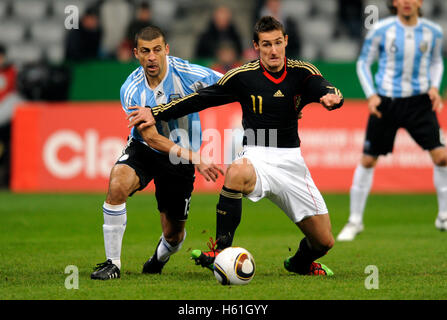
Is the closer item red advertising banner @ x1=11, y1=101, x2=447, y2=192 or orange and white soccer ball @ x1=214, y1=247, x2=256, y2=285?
orange and white soccer ball @ x1=214, y1=247, x2=256, y2=285

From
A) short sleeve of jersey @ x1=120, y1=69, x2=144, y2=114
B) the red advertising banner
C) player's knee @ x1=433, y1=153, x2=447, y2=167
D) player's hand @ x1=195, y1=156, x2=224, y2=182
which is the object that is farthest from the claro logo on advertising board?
player's hand @ x1=195, y1=156, x2=224, y2=182

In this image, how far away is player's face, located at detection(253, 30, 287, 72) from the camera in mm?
5770

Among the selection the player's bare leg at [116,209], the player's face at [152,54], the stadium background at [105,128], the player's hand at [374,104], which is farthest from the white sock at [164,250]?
the stadium background at [105,128]

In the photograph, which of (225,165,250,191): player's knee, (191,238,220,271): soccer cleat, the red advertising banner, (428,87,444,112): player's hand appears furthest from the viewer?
the red advertising banner

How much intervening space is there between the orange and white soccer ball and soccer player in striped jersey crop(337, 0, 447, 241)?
3.48 metres

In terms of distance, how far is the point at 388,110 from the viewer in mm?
8844

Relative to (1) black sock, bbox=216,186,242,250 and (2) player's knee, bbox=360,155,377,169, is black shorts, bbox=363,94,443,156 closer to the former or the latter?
(2) player's knee, bbox=360,155,377,169

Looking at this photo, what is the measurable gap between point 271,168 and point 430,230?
159 inches

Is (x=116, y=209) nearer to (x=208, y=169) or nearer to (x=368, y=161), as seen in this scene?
(x=208, y=169)

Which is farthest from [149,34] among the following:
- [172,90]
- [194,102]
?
[194,102]

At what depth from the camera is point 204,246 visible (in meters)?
8.06

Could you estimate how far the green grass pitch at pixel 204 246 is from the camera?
522 centimetres

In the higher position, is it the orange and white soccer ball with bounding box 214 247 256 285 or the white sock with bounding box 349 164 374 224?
the orange and white soccer ball with bounding box 214 247 256 285
